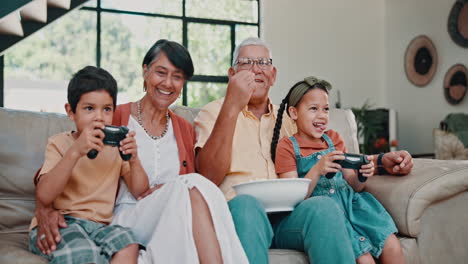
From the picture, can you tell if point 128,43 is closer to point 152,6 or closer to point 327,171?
point 152,6

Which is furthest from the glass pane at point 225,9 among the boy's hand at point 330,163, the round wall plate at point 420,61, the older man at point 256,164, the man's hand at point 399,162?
the boy's hand at point 330,163

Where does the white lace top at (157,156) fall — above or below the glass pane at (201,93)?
below

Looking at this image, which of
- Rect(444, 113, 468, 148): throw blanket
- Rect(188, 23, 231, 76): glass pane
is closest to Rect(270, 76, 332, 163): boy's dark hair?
Rect(444, 113, 468, 148): throw blanket

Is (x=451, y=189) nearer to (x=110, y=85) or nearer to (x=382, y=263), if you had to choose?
(x=382, y=263)

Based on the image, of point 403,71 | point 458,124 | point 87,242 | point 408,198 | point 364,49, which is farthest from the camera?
point 364,49

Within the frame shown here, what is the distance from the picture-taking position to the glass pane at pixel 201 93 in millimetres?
6719

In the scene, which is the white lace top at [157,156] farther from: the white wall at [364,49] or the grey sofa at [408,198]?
the white wall at [364,49]

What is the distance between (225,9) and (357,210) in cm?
551

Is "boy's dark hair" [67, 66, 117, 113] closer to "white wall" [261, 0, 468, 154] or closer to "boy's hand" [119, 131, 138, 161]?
"boy's hand" [119, 131, 138, 161]

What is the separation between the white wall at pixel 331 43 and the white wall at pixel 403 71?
0.20m

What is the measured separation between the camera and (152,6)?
21.9ft

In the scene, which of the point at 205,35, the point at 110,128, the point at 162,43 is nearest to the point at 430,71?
the point at 205,35

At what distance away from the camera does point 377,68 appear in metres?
7.45

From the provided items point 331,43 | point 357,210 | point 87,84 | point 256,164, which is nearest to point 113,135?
point 87,84
